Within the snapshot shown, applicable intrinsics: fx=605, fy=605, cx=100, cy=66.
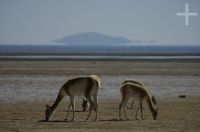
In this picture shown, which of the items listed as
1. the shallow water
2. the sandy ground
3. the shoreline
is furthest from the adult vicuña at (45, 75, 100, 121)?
the shoreline

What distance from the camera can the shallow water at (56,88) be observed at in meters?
31.1

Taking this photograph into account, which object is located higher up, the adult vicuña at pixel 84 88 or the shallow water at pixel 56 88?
the adult vicuña at pixel 84 88

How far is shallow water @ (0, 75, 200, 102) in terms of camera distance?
31.1m

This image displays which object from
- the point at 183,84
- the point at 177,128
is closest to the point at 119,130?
the point at 177,128

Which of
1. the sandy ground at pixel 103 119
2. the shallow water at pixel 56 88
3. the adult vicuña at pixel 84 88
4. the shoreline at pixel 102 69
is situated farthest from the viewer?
the shoreline at pixel 102 69

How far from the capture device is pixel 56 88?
35.9 meters

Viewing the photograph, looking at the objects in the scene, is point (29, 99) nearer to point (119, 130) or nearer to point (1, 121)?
point (1, 121)

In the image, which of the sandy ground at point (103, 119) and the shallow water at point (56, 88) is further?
the shallow water at point (56, 88)

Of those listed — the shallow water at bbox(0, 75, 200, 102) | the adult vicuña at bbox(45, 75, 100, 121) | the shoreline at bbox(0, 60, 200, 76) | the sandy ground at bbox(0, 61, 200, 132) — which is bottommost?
the shoreline at bbox(0, 60, 200, 76)

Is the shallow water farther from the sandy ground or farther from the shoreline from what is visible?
the shoreline

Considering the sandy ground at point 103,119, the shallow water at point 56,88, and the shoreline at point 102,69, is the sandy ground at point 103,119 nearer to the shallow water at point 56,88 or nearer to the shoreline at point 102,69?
the shallow water at point 56,88

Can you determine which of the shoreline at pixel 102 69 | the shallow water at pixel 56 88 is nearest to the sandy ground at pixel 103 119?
the shallow water at pixel 56 88

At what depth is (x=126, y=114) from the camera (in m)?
23.5

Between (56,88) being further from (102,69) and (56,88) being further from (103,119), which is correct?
(102,69)
